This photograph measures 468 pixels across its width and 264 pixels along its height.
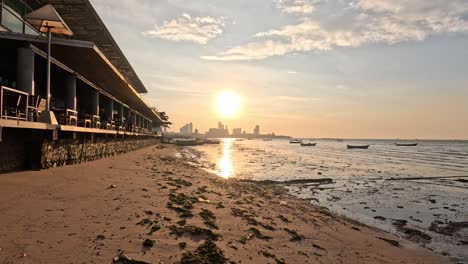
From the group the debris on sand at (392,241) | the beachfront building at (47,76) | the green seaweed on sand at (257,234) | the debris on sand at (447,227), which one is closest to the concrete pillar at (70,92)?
the beachfront building at (47,76)

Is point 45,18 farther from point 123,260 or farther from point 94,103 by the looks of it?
point 94,103

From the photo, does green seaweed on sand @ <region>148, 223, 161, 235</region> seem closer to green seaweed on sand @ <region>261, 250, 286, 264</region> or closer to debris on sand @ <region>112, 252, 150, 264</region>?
debris on sand @ <region>112, 252, 150, 264</region>

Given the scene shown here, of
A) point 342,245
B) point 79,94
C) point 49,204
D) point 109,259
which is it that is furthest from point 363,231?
point 79,94

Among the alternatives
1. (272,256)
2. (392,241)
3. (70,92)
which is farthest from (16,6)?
(392,241)

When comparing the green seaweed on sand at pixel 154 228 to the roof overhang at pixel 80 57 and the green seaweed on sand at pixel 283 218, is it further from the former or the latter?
the roof overhang at pixel 80 57

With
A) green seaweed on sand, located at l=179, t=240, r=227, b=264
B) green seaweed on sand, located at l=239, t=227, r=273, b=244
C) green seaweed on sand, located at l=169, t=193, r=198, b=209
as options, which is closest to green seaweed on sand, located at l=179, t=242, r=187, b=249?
green seaweed on sand, located at l=179, t=240, r=227, b=264

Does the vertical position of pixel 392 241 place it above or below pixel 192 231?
below

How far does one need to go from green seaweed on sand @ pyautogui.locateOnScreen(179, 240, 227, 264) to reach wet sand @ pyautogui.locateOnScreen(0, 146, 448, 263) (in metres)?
0.02

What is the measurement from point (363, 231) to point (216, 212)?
4.81 m

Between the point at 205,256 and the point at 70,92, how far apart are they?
1445 centimetres

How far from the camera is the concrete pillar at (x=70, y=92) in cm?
1638

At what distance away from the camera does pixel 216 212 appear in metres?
8.70

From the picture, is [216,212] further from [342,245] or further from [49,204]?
[49,204]

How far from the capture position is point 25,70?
39.4 feet
